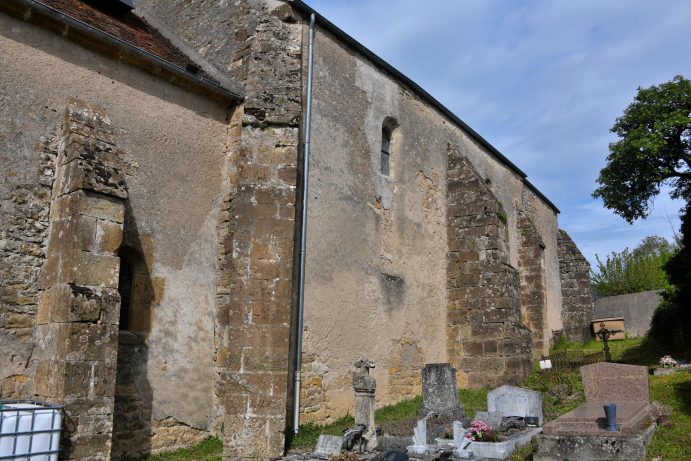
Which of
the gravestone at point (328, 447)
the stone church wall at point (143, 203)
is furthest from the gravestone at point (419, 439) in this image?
the stone church wall at point (143, 203)

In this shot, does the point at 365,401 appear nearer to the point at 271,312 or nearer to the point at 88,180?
the point at 271,312

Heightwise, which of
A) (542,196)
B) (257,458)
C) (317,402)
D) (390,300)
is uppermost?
(542,196)

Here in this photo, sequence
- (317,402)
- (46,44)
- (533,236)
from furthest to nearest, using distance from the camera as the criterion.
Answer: (533,236) → (317,402) → (46,44)

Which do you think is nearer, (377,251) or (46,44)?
Answer: (46,44)

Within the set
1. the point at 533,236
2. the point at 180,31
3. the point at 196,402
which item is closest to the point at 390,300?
the point at 196,402

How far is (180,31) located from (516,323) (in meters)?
10.3

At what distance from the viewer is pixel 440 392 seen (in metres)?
9.47

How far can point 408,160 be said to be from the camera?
1290cm

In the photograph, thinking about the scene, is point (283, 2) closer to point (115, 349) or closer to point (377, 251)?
point (377, 251)

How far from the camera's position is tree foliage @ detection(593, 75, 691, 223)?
12375mm

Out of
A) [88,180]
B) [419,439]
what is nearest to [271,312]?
[419,439]

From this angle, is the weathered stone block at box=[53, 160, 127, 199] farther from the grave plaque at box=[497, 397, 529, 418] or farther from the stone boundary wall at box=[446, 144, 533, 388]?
the stone boundary wall at box=[446, 144, 533, 388]

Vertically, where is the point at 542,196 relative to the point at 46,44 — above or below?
above

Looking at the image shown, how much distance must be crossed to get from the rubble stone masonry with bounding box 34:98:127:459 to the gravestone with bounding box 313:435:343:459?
2.70 meters
